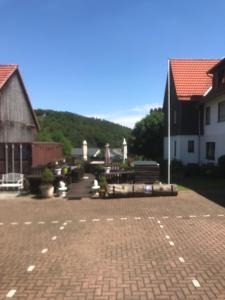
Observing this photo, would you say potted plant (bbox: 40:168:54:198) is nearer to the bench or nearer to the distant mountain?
the bench

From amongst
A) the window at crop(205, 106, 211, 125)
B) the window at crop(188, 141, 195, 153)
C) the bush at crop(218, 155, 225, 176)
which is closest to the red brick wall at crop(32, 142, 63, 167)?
the window at crop(188, 141, 195, 153)

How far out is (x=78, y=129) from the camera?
8831 cm

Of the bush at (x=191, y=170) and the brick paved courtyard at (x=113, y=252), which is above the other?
the bush at (x=191, y=170)

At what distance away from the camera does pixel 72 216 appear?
482 inches

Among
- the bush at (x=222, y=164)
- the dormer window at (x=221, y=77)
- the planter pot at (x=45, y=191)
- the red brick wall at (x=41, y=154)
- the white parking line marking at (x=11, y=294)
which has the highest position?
the dormer window at (x=221, y=77)

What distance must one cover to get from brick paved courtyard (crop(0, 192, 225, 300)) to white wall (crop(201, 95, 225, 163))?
34.3 ft

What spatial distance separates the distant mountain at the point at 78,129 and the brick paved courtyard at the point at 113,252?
64.5 metres

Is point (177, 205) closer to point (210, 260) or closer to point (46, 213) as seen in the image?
point (46, 213)

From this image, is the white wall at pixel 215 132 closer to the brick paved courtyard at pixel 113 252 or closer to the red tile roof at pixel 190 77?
the red tile roof at pixel 190 77

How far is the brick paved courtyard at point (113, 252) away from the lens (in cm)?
602

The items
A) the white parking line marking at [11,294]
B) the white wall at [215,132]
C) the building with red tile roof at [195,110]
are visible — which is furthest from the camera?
the building with red tile roof at [195,110]

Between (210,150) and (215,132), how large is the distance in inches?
79.5

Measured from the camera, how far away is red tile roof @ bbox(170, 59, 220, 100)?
2800 centimetres

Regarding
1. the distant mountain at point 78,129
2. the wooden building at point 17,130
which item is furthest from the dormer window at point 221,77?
the distant mountain at point 78,129
